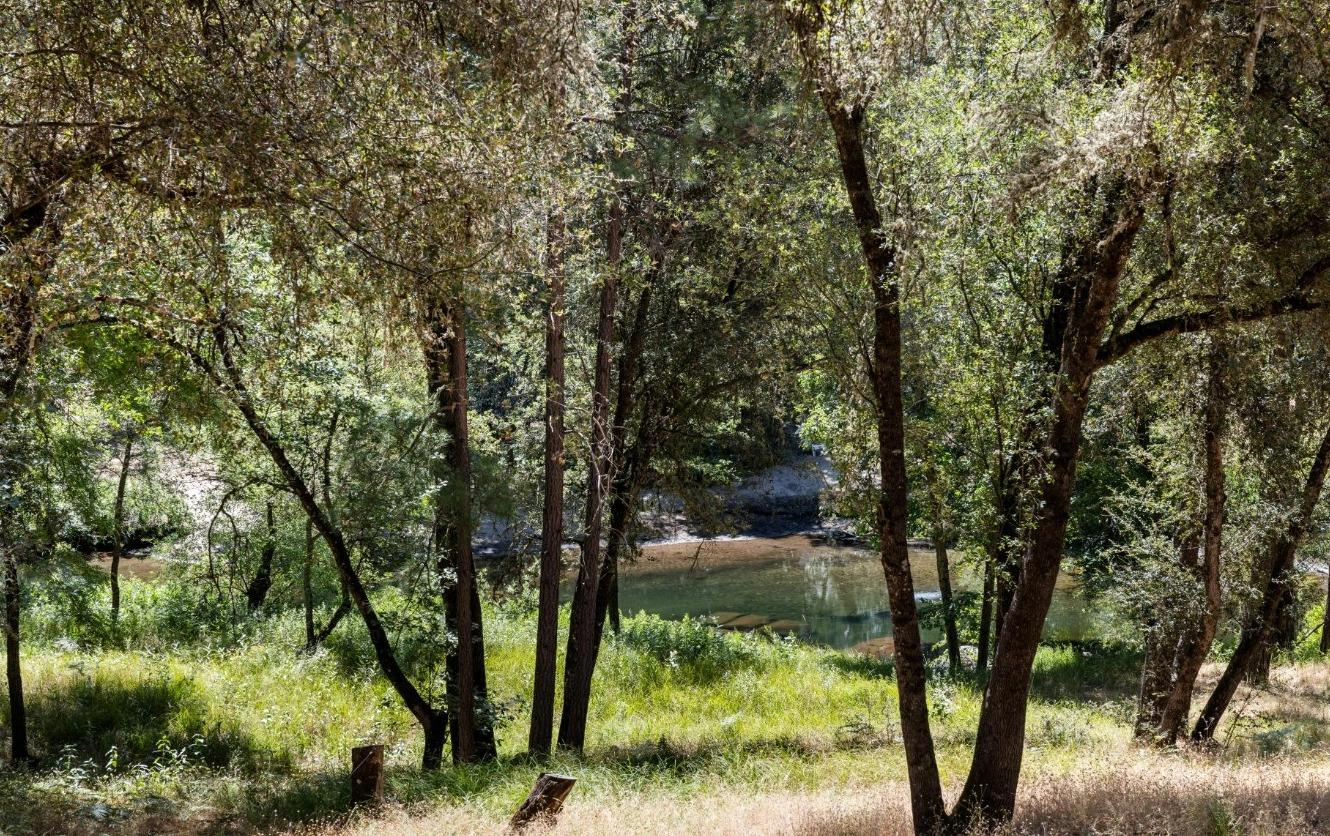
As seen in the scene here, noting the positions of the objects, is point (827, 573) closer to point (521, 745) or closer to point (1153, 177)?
point (521, 745)

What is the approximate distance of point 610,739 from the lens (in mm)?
14625

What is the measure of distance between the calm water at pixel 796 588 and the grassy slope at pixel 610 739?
734 centimetres

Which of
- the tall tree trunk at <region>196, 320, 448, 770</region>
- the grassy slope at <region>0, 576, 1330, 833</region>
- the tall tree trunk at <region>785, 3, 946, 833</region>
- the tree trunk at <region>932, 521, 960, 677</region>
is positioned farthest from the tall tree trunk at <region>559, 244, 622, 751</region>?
the tree trunk at <region>932, 521, 960, 677</region>

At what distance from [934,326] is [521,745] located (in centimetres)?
743

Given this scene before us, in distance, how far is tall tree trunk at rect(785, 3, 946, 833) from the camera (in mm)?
7309

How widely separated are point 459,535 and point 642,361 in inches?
138

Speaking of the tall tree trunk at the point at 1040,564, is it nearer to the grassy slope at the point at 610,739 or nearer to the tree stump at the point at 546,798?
the grassy slope at the point at 610,739

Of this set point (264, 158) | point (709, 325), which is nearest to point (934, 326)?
point (709, 325)

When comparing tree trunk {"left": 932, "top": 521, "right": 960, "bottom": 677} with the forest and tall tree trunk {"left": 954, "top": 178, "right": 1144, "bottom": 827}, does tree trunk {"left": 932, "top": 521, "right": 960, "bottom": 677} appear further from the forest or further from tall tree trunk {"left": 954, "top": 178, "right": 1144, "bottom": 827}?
tall tree trunk {"left": 954, "top": 178, "right": 1144, "bottom": 827}

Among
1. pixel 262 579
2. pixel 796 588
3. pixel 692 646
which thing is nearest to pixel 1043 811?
pixel 692 646

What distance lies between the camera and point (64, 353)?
967 cm

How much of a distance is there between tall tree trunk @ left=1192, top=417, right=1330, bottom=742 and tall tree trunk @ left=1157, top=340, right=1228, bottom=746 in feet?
1.16

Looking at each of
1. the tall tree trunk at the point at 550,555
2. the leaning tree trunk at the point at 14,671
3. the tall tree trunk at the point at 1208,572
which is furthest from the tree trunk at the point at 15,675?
the tall tree trunk at the point at 1208,572

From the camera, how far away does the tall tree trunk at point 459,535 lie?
454 inches
